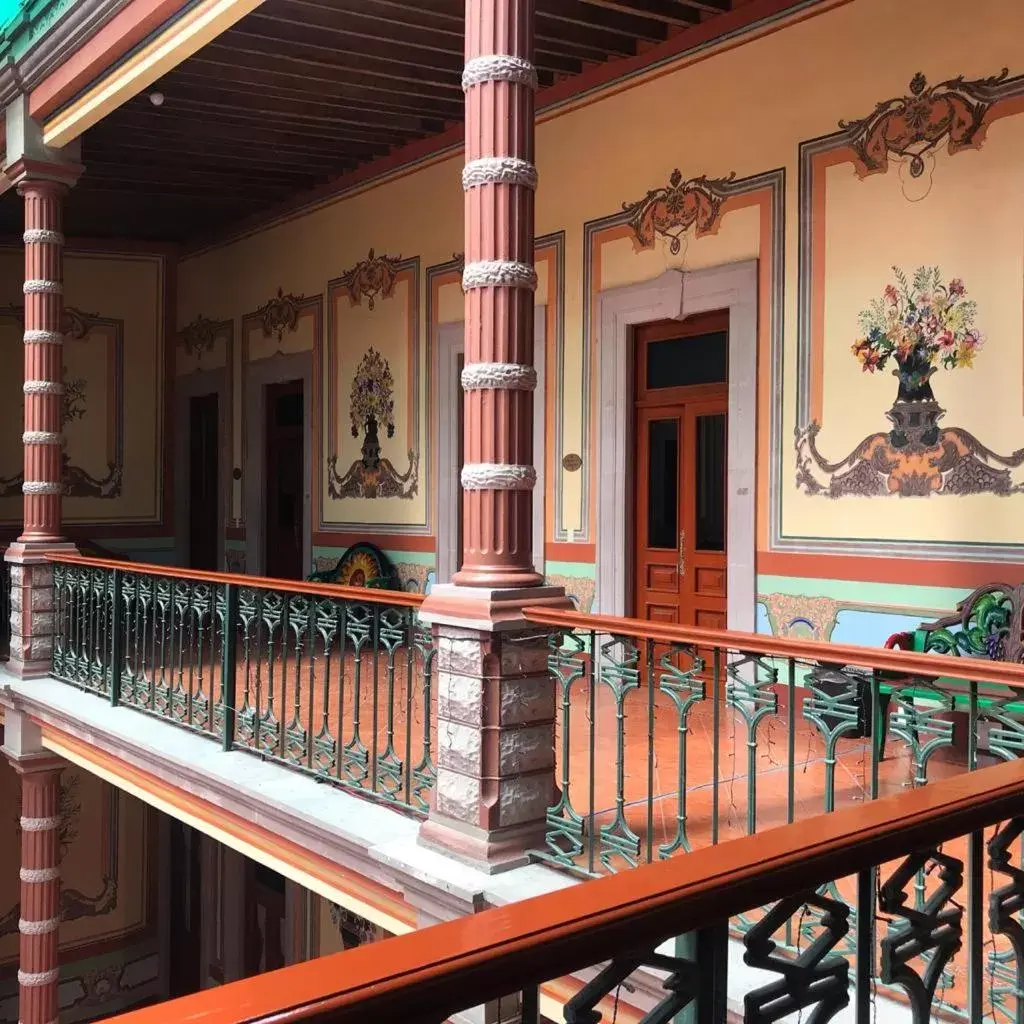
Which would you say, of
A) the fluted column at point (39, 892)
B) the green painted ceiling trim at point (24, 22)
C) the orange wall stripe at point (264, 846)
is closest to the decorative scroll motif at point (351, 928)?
the fluted column at point (39, 892)

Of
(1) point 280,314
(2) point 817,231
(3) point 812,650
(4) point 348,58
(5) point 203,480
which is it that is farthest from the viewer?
(5) point 203,480

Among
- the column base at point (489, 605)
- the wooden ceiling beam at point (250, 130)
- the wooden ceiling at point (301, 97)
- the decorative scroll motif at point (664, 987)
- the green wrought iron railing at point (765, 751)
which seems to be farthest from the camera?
the wooden ceiling beam at point (250, 130)

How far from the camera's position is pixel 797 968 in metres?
1.39

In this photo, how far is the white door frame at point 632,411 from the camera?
6.54 m

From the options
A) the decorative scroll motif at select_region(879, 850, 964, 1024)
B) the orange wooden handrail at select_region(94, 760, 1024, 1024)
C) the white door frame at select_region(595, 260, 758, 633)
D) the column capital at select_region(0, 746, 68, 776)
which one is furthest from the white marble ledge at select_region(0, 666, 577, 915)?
the white door frame at select_region(595, 260, 758, 633)

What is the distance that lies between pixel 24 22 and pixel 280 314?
144 inches

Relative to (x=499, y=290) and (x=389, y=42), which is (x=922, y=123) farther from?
(x=389, y=42)

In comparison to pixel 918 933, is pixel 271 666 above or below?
below

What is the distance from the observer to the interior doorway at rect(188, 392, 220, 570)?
12.3 meters

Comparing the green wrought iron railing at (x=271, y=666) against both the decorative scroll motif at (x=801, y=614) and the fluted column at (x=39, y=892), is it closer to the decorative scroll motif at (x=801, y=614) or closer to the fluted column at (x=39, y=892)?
the fluted column at (x=39, y=892)

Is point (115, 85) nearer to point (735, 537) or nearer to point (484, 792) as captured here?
point (735, 537)

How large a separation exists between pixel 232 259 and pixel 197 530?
3013mm

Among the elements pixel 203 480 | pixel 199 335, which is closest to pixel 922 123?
pixel 199 335

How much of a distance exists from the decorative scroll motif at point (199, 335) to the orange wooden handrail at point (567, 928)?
37.2 feet
